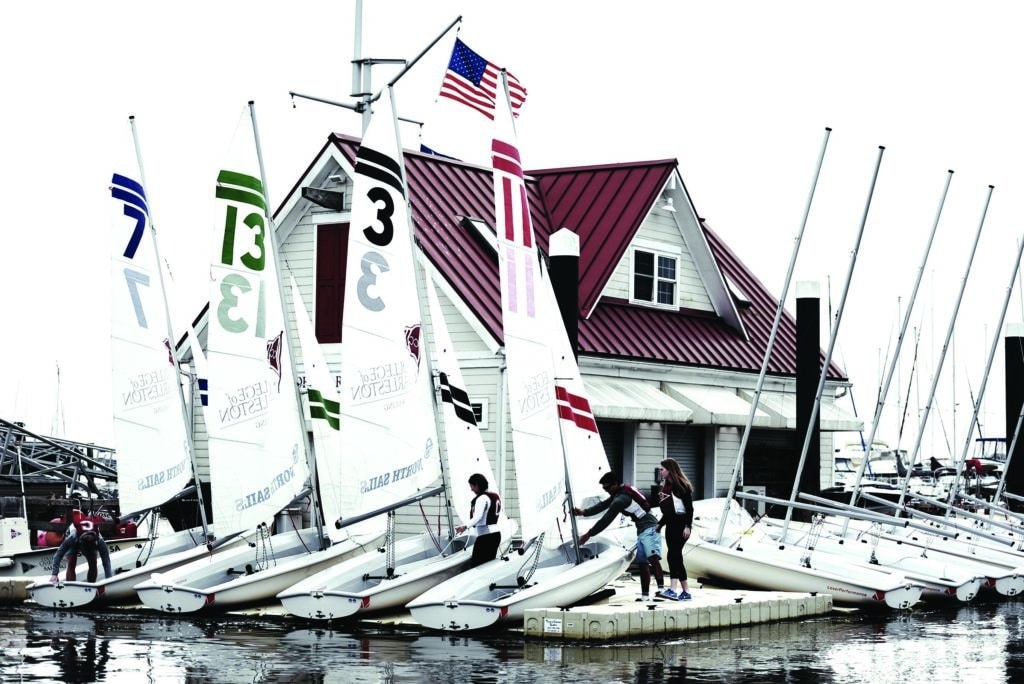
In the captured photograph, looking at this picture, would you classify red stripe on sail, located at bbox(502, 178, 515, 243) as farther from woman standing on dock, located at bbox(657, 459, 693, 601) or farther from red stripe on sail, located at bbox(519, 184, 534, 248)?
woman standing on dock, located at bbox(657, 459, 693, 601)

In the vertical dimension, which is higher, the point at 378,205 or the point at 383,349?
the point at 378,205

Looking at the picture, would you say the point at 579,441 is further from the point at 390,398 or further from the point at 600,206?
the point at 600,206

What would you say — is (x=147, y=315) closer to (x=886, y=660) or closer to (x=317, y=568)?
(x=317, y=568)

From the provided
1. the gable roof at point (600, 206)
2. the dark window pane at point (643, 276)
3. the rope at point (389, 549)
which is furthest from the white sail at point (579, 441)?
the dark window pane at point (643, 276)

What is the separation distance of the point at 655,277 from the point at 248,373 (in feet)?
39.8

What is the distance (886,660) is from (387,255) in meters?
8.93

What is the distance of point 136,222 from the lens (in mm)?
23844

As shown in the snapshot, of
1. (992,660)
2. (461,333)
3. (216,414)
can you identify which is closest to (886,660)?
(992,660)

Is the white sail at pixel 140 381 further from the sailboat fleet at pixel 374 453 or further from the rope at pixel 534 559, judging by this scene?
the rope at pixel 534 559

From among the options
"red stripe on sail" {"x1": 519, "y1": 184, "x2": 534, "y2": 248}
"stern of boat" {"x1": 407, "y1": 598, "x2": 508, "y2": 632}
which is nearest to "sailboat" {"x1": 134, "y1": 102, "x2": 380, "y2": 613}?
"stern of boat" {"x1": 407, "y1": 598, "x2": 508, "y2": 632}

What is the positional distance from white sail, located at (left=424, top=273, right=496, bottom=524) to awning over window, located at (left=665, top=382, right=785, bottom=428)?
357 inches

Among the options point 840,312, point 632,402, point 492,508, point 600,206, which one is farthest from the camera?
point 600,206

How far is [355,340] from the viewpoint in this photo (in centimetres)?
2072

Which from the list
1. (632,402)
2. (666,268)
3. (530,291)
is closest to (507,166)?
(530,291)
